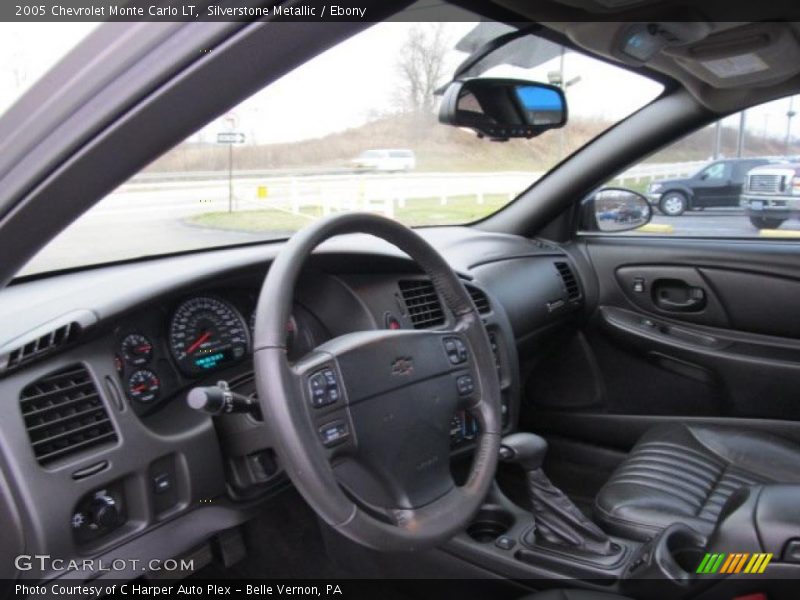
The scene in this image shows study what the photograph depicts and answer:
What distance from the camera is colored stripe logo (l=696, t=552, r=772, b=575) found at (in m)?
1.53

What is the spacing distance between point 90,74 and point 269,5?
0.83ft

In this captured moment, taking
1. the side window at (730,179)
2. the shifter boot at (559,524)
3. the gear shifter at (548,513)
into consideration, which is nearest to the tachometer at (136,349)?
the gear shifter at (548,513)

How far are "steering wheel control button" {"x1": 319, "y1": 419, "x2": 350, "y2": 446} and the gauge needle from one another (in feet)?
2.13

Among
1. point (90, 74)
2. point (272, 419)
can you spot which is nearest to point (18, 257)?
point (90, 74)

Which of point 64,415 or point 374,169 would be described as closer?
point 64,415

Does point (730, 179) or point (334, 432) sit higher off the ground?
point (730, 179)

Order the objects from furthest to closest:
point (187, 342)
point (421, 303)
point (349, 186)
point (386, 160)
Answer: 1. point (386, 160)
2. point (349, 186)
3. point (421, 303)
4. point (187, 342)

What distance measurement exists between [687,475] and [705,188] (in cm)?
145

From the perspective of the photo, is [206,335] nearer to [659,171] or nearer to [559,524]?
[559,524]

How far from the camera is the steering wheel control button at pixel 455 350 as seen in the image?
180 cm

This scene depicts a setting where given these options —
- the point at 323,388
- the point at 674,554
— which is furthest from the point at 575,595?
the point at 323,388

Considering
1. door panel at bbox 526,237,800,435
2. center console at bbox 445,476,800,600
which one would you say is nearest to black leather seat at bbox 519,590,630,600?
center console at bbox 445,476,800,600

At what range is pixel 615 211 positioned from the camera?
11.7 ft

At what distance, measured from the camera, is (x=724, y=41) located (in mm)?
2379
